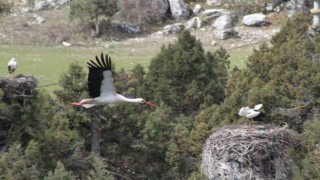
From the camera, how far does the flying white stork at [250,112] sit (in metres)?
19.2

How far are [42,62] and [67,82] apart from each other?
1753 centimetres

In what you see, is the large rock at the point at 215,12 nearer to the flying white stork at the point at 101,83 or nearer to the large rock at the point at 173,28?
the large rock at the point at 173,28

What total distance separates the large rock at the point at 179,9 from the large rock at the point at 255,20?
4.23 m

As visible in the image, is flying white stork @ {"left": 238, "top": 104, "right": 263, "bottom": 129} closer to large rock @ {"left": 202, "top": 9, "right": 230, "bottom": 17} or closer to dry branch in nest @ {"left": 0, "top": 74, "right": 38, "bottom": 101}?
dry branch in nest @ {"left": 0, "top": 74, "right": 38, "bottom": 101}

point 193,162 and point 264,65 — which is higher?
point 264,65

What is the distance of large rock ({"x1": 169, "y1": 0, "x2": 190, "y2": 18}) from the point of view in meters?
49.3

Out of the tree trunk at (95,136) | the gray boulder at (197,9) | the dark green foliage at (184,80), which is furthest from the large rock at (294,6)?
the tree trunk at (95,136)

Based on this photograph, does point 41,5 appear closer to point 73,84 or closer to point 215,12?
point 215,12

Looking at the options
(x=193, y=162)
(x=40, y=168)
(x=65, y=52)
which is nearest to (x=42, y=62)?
(x=65, y=52)

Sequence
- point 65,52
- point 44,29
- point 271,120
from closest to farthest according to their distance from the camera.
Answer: point 271,120 → point 65,52 → point 44,29

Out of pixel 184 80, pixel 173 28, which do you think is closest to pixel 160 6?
pixel 173 28

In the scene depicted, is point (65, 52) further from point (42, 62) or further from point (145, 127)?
point (145, 127)

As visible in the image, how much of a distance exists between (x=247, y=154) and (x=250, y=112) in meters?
1.16

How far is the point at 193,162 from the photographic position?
2173cm
